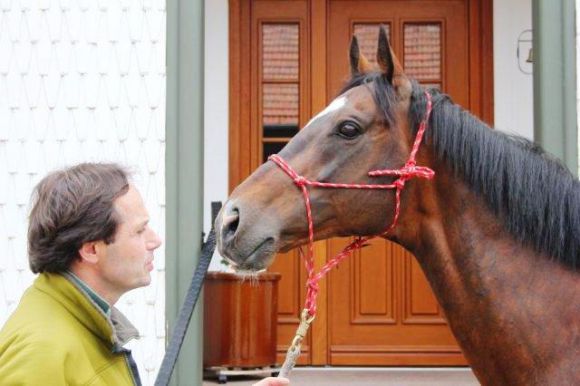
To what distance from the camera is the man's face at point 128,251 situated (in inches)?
78.4

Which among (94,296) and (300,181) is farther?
(300,181)

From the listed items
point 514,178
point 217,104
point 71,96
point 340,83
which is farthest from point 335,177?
point 217,104

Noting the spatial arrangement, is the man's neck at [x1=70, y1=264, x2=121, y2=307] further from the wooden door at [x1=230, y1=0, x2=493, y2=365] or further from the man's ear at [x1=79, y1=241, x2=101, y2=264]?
the wooden door at [x1=230, y1=0, x2=493, y2=365]

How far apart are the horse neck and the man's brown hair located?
4.15 ft

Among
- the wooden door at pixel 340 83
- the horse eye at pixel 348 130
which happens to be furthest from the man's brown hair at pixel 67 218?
the wooden door at pixel 340 83

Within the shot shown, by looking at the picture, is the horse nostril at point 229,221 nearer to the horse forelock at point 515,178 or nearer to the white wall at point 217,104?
A: the horse forelock at point 515,178

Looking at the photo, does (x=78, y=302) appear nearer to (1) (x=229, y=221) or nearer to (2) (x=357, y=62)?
(1) (x=229, y=221)

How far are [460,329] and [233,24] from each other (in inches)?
158

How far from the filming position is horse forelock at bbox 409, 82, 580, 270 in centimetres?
287

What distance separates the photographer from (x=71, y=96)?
4910 mm

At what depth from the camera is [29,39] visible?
195 inches

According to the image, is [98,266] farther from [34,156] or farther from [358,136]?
[34,156]

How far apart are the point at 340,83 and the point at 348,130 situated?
334cm

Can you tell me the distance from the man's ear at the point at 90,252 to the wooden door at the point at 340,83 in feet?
14.5
